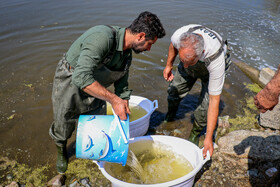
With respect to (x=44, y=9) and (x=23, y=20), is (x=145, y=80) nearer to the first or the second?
(x=23, y=20)

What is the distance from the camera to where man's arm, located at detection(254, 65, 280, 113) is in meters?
1.58

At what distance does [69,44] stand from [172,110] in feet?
13.1

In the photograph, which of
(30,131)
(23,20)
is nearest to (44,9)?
(23,20)

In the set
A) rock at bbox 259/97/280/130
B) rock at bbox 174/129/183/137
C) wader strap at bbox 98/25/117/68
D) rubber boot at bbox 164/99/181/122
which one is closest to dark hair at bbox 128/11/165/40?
wader strap at bbox 98/25/117/68

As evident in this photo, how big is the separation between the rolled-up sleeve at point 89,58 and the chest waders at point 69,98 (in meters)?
0.22

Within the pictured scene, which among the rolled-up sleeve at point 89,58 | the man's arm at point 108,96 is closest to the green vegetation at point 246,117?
the man's arm at point 108,96

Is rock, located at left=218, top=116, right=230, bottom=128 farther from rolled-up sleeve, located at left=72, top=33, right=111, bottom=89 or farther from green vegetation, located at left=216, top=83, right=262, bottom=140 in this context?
rolled-up sleeve, located at left=72, top=33, right=111, bottom=89

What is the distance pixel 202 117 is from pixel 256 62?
4.02 metres

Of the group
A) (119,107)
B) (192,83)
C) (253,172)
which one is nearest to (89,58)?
(119,107)

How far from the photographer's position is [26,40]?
6398mm

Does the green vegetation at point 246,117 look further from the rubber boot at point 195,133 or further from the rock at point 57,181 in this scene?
the rock at point 57,181

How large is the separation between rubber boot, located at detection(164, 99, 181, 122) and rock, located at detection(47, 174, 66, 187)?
6.37ft

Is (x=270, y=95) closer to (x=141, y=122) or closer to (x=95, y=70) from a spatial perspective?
(x=95, y=70)

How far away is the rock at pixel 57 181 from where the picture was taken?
2727 mm
